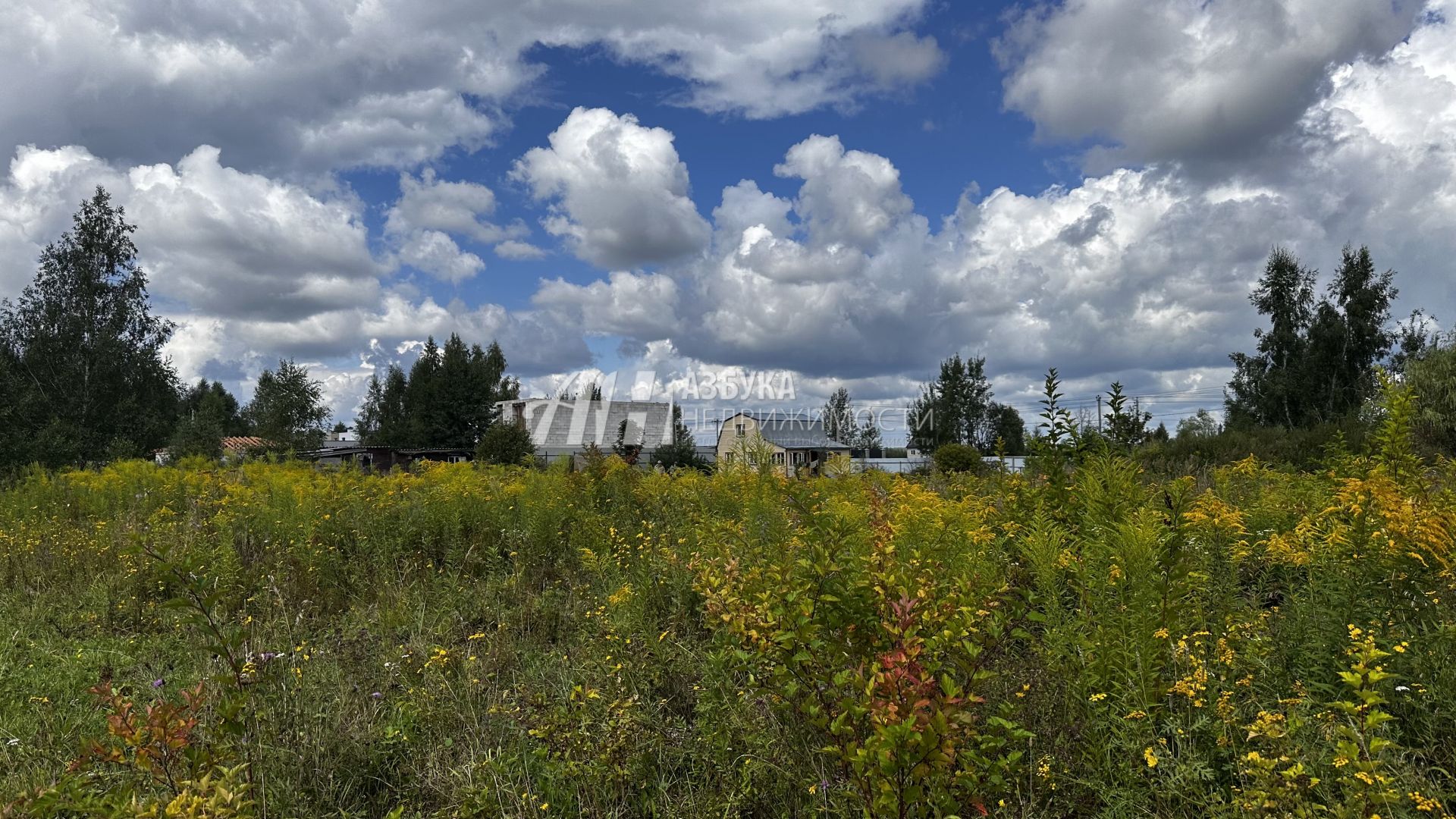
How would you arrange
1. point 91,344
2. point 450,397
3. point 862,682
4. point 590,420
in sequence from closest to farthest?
1. point 862,682
2. point 91,344
3. point 450,397
4. point 590,420

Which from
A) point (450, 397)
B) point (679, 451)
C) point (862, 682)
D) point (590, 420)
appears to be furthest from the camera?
point (590, 420)

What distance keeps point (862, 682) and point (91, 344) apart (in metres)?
34.1

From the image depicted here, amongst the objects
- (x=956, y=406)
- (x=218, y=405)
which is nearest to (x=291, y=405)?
(x=218, y=405)

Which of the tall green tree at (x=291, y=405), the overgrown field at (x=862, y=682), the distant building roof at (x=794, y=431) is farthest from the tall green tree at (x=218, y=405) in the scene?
the overgrown field at (x=862, y=682)

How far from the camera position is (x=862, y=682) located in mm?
2314

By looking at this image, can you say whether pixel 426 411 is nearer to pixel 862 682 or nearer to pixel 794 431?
pixel 794 431

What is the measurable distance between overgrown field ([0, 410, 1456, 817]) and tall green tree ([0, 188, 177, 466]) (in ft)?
91.3

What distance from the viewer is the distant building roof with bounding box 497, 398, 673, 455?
53.4 meters

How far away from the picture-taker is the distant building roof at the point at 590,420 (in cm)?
5344

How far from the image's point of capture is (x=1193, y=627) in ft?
→ 10.4

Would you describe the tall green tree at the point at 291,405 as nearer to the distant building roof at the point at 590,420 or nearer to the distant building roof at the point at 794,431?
the distant building roof at the point at 590,420

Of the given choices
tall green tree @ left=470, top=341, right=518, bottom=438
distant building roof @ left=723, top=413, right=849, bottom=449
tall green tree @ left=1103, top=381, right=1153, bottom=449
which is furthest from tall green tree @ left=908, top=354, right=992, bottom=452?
tall green tree @ left=1103, top=381, right=1153, bottom=449

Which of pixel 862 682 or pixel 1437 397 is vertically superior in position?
pixel 1437 397

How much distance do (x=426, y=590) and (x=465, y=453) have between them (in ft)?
142
